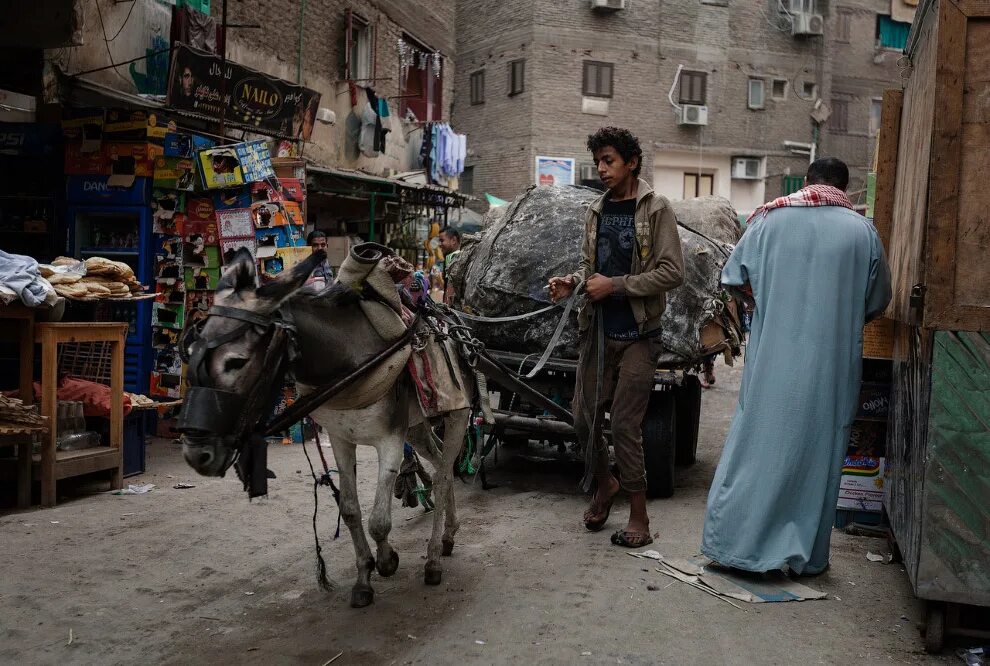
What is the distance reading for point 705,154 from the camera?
3222 cm

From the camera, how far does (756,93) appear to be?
3256 centimetres

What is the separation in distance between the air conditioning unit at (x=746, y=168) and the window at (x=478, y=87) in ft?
31.4

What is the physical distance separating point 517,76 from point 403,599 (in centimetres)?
2812

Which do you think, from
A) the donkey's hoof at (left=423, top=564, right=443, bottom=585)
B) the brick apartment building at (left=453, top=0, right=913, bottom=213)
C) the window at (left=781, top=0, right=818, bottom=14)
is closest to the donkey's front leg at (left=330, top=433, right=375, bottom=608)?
the donkey's hoof at (left=423, top=564, right=443, bottom=585)

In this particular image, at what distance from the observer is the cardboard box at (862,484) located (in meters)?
5.38

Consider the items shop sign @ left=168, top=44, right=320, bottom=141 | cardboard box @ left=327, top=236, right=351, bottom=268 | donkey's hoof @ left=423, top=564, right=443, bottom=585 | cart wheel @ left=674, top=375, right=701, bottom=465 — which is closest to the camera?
donkey's hoof @ left=423, top=564, right=443, bottom=585

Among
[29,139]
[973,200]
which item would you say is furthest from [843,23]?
[973,200]

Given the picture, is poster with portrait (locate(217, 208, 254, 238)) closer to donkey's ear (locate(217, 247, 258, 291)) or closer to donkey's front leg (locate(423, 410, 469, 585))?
donkey's front leg (locate(423, 410, 469, 585))

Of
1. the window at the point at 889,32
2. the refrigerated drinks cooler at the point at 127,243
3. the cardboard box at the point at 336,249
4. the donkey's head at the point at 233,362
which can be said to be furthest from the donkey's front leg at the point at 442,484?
the window at the point at 889,32

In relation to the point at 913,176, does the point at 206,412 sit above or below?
below

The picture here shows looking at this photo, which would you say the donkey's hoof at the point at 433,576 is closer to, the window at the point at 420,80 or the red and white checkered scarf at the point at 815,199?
the red and white checkered scarf at the point at 815,199

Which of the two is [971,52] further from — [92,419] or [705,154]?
[705,154]

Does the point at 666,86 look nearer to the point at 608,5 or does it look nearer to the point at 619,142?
the point at 608,5

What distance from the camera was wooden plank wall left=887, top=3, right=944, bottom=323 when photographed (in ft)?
12.4
